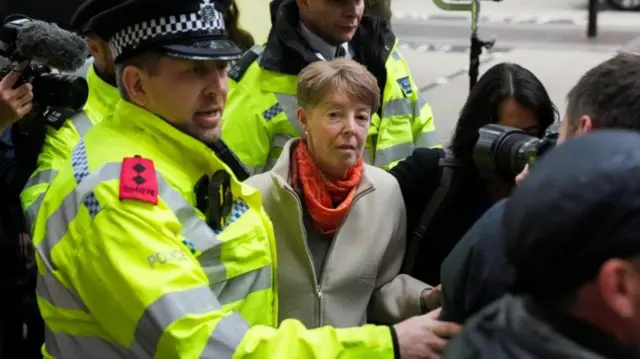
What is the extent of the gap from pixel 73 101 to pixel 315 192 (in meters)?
0.81

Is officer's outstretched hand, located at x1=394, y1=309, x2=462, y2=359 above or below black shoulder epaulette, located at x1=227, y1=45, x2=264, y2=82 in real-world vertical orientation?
above

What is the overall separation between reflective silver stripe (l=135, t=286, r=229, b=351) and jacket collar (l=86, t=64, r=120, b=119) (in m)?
1.44

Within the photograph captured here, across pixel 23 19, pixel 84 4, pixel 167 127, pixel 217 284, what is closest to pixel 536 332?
pixel 217 284

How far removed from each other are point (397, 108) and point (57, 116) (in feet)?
3.68

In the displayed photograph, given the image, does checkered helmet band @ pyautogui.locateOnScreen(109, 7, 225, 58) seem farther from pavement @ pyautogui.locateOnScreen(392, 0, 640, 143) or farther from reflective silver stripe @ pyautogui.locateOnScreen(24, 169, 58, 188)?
pavement @ pyautogui.locateOnScreen(392, 0, 640, 143)

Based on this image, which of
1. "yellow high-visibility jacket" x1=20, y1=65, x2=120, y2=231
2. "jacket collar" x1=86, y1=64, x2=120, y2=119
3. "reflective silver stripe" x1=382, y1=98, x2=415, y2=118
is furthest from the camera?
"reflective silver stripe" x1=382, y1=98, x2=415, y2=118

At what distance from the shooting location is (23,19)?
2.86 meters

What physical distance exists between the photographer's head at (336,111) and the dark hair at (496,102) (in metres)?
0.25

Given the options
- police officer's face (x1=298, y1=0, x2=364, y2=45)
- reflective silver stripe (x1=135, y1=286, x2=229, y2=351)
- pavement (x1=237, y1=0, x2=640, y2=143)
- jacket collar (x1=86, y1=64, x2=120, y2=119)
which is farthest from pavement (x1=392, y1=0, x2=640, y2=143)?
reflective silver stripe (x1=135, y1=286, x2=229, y2=351)

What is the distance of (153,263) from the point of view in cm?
157

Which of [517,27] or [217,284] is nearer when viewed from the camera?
[217,284]

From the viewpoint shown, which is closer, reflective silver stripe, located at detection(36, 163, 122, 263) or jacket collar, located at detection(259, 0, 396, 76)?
reflective silver stripe, located at detection(36, 163, 122, 263)

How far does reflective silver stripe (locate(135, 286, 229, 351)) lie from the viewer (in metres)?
1.55

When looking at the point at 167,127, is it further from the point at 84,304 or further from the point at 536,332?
the point at 536,332
